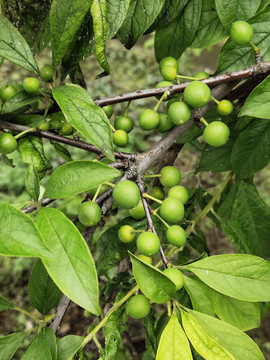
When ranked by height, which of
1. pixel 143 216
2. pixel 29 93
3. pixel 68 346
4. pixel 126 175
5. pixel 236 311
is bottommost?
pixel 236 311

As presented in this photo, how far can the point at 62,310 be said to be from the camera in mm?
960

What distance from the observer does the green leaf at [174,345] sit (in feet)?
2.47

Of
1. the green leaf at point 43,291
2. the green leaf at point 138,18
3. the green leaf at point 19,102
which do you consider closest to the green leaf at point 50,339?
the green leaf at point 43,291

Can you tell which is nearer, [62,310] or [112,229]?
[62,310]

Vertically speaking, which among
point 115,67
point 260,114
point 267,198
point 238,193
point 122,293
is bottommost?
point 267,198

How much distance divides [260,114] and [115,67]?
3857 mm

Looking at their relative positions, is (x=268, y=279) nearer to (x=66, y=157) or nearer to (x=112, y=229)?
(x=112, y=229)

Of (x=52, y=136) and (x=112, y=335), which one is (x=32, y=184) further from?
(x=112, y=335)

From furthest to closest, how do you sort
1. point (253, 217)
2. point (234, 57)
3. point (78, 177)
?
1. point (253, 217)
2. point (234, 57)
3. point (78, 177)

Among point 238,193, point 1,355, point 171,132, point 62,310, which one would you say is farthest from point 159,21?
point 1,355

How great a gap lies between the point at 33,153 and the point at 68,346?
1.68 feet

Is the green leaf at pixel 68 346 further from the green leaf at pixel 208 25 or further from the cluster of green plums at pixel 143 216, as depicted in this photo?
the green leaf at pixel 208 25

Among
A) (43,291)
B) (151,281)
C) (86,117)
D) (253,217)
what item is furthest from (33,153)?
(253,217)

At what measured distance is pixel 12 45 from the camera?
0.94m
